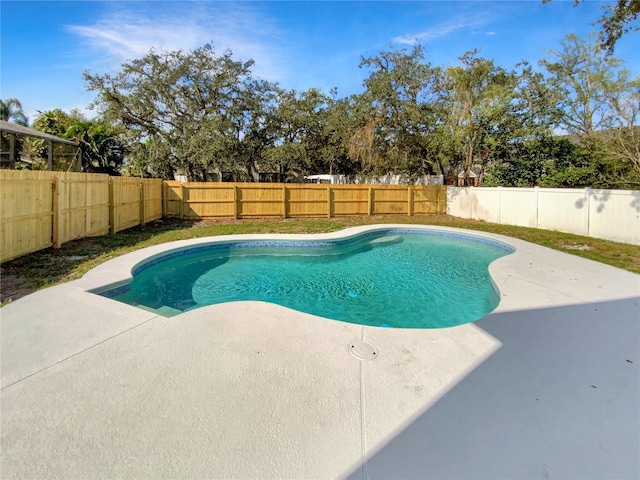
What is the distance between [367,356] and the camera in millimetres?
2898

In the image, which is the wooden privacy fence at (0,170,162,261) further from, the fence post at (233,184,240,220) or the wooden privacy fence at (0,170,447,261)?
the fence post at (233,184,240,220)

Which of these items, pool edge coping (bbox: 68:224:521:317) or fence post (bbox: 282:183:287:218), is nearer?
pool edge coping (bbox: 68:224:521:317)

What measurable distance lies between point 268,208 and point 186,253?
6158mm

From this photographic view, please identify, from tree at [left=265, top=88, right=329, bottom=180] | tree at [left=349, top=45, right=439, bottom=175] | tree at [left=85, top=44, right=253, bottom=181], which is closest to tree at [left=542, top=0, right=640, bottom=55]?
tree at [left=349, top=45, right=439, bottom=175]

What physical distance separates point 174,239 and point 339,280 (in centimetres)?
522

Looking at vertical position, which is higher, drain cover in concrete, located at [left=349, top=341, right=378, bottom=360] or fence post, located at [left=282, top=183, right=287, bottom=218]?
fence post, located at [left=282, top=183, right=287, bottom=218]

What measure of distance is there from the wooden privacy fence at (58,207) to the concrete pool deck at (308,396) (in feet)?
9.97

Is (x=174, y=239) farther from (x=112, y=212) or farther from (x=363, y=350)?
(x=363, y=350)

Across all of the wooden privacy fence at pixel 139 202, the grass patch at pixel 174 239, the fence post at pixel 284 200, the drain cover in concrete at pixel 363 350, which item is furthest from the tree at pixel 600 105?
the drain cover in concrete at pixel 363 350

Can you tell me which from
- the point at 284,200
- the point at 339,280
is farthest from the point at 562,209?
the point at 284,200

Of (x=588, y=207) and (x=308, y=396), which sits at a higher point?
(x=588, y=207)

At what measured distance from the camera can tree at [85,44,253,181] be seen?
1606 cm

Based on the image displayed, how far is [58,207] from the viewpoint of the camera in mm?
6934

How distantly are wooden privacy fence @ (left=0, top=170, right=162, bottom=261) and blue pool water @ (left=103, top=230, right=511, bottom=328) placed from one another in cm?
228
